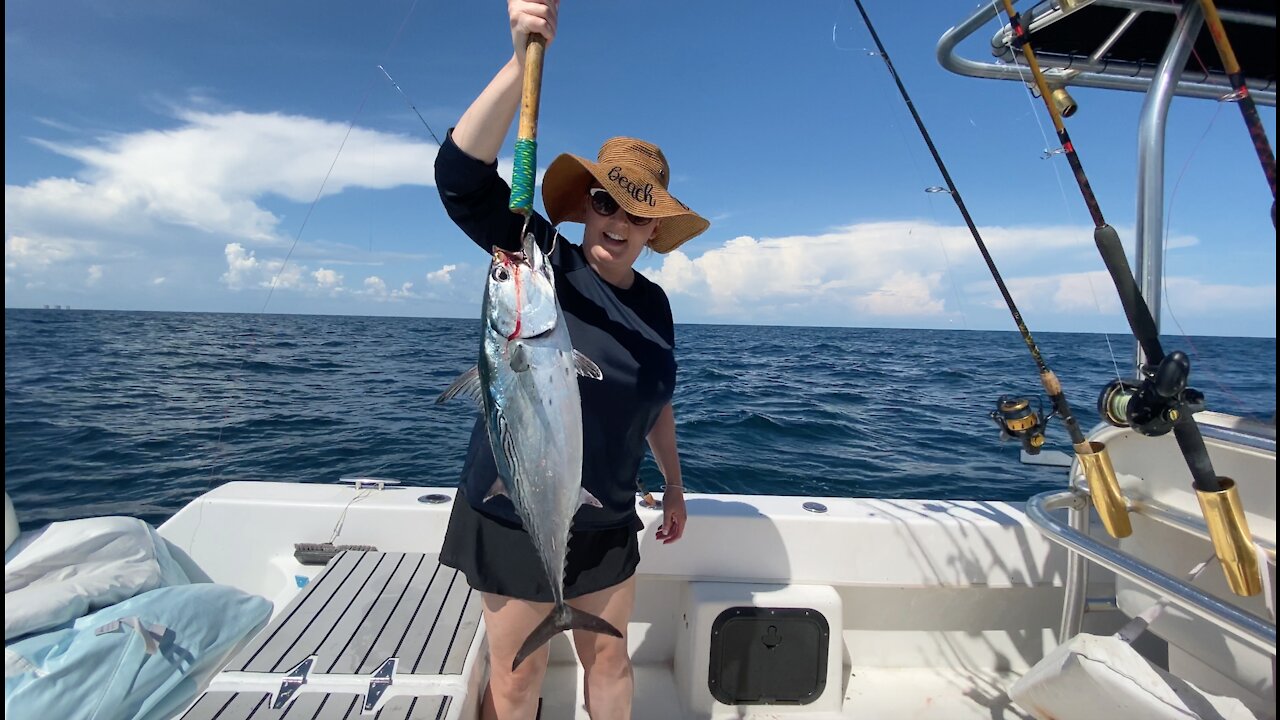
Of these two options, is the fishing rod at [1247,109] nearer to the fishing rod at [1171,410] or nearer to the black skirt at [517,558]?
the fishing rod at [1171,410]

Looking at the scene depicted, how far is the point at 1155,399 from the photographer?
1611 millimetres

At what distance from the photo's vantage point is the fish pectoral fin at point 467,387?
1.48m

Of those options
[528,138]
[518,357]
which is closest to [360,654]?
[518,357]

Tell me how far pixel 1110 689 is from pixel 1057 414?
0.81 m

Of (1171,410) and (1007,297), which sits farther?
(1007,297)

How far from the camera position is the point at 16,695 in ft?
5.72

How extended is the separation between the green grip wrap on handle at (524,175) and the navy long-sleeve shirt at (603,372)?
23 centimetres

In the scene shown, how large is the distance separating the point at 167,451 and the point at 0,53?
8.14 m

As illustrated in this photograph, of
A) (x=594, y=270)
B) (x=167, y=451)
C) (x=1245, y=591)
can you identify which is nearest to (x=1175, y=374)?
(x=1245, y=591)

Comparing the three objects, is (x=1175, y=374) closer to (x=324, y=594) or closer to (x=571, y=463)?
(x=571, y=463)

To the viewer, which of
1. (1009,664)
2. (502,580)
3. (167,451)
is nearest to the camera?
(502,580)

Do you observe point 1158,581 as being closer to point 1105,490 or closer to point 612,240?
point 1105,490

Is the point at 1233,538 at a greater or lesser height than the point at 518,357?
lesser

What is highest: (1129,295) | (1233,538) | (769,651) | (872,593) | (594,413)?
(1129,295)
